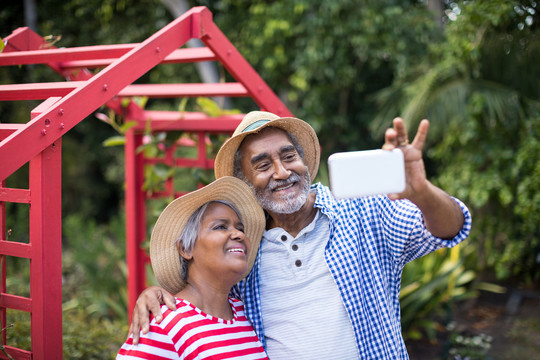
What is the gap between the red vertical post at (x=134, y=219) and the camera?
3.50 meters

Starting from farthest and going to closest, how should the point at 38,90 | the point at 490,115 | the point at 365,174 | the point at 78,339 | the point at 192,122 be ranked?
1. the point at 490,115
2. the point at 192,122
3. the point at 78,339
4. the point at 38,90
5. the point at 365,174

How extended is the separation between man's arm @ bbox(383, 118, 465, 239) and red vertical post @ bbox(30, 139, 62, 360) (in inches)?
43.7

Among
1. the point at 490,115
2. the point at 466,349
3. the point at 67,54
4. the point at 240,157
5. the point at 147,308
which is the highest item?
the point at 490,115

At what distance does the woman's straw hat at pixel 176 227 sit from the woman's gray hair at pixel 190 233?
0.01m

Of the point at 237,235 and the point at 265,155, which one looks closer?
the point at 237,235

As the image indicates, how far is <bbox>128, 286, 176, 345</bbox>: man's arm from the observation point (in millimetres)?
1573

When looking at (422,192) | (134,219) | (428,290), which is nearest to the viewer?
(422,192)

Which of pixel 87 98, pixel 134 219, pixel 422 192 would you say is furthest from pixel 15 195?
pixel 134 219

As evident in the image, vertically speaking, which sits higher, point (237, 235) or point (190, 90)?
point (190, 90)

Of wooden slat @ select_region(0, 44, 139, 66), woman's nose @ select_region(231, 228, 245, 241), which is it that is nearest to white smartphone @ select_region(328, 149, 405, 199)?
woman's nose @ select_region(231, 228, 245, 241)

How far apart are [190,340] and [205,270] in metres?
0.26

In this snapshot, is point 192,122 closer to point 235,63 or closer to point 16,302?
point 235,63

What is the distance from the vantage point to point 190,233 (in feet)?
6.03

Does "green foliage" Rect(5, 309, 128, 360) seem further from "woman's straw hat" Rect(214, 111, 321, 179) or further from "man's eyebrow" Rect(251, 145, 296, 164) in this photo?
"man's eyebrow" Rect(251, 145, 296, 164)
